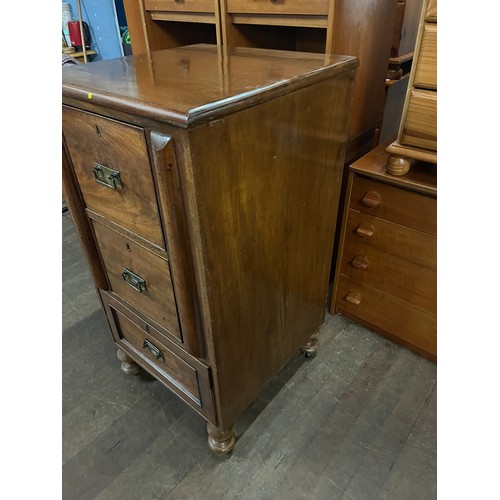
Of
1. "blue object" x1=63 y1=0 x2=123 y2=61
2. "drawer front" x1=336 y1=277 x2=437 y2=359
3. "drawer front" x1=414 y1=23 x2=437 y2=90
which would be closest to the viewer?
"drawer front" x1=414 y1=23 x2=437 y2=90

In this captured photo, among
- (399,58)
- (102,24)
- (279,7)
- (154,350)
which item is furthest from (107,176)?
(102,24)

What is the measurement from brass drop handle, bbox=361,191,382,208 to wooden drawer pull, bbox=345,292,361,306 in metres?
0.38

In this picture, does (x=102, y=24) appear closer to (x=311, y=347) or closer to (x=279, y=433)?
(x=311, y=347)

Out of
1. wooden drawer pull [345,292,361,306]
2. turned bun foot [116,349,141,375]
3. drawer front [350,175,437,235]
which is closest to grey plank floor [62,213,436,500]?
turned bun foot [116,349,141,375]

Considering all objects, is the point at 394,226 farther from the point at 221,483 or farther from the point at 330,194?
the point at 221,483

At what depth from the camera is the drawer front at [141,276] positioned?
817mm

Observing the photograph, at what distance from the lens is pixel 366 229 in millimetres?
1246

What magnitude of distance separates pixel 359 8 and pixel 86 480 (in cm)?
148

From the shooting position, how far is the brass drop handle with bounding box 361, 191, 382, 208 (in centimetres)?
117

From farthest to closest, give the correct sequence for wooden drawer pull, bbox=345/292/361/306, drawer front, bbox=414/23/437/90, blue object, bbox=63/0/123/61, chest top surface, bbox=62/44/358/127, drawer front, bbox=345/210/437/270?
blue object, bbox=63/0/123/61 < wooden drawer pull, bbox=345/292/361/306 < drawer front, bbox=345/210/437/270 < drawer front, bbox=414/23/437/90 < chest top surface, bbox=62/44/358/127

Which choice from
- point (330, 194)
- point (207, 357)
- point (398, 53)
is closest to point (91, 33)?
point (398, 53)

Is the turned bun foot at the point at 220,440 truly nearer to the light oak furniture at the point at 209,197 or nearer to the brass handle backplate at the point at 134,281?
the light oak furniture at the point at 209,197

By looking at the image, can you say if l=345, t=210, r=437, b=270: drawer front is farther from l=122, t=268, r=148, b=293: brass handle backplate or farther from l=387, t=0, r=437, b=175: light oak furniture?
l=122, t=268, r=148, b=293: brass handle backplate

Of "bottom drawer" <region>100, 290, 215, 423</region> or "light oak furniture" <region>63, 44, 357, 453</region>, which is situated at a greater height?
"light oak furniture" <region>63, 44, 357, 453</region>
